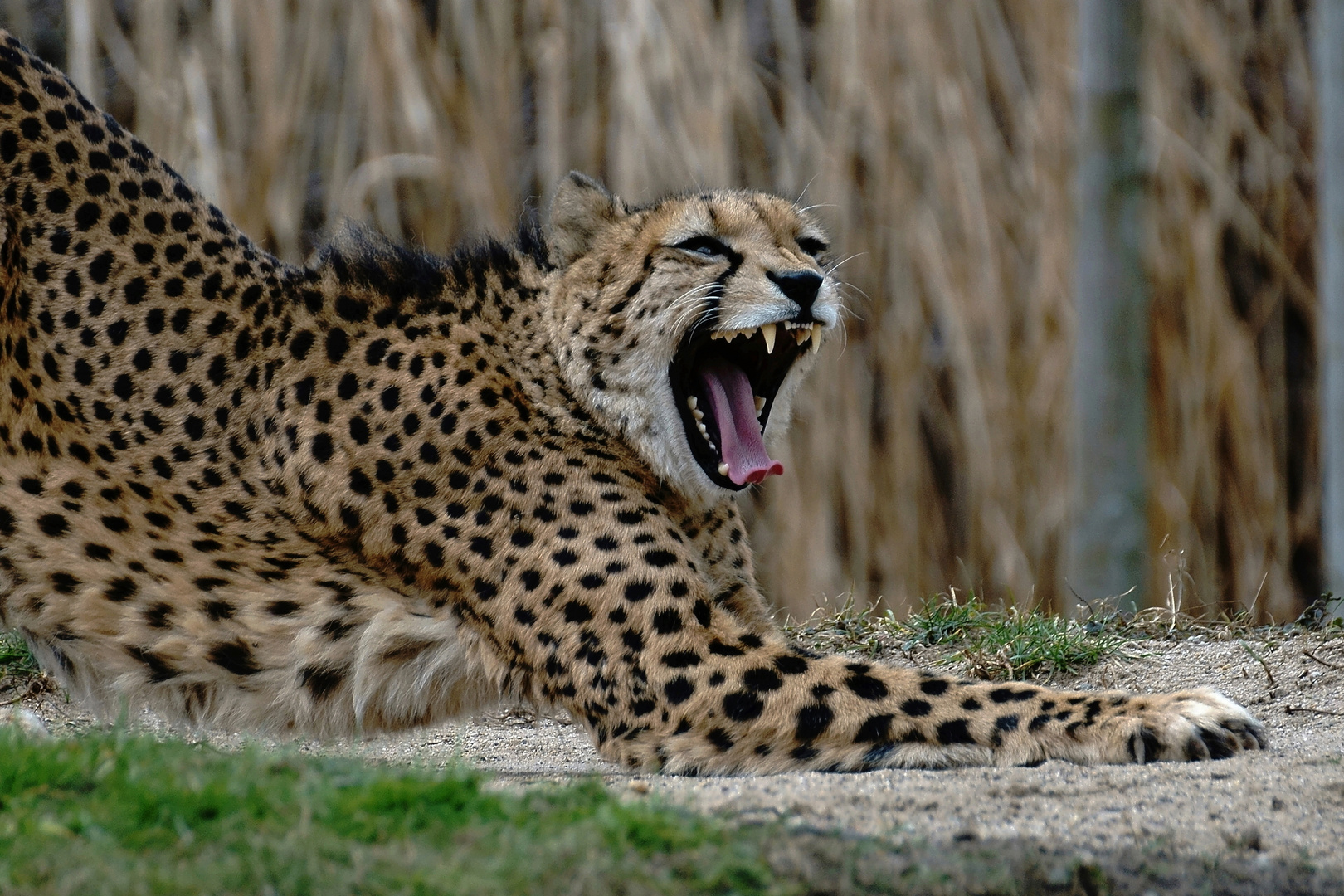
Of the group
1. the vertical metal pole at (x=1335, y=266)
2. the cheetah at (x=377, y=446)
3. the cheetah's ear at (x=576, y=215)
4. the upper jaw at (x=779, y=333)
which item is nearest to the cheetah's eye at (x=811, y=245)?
the cheetah at (x=377, y=446)

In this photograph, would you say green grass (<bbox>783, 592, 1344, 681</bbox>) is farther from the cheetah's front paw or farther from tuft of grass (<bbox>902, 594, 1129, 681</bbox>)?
the cheetah's front paw

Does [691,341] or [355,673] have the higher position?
[691,341]

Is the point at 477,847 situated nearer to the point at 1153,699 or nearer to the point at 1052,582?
the point at 1153,699

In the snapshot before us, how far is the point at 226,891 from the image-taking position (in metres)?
1.67

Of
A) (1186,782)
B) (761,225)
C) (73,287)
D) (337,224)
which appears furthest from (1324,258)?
(73,287)

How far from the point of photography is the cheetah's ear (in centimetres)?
359

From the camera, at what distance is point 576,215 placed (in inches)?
141

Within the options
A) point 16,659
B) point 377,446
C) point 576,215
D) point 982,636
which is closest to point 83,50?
point 16,659

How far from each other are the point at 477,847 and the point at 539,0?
Result: 209 inches

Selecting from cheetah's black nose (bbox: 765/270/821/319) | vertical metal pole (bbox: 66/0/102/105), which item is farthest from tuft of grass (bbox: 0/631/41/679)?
vertical metal pole (bbox: 66/0/102/105)

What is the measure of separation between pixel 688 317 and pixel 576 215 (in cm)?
41

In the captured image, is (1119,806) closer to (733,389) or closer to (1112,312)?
(733,389)

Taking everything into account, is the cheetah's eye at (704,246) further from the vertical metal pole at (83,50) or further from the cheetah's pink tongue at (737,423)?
the vertical metal pole at (83,50)

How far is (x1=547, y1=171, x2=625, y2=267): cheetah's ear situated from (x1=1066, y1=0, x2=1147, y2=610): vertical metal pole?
1612 millimetres
